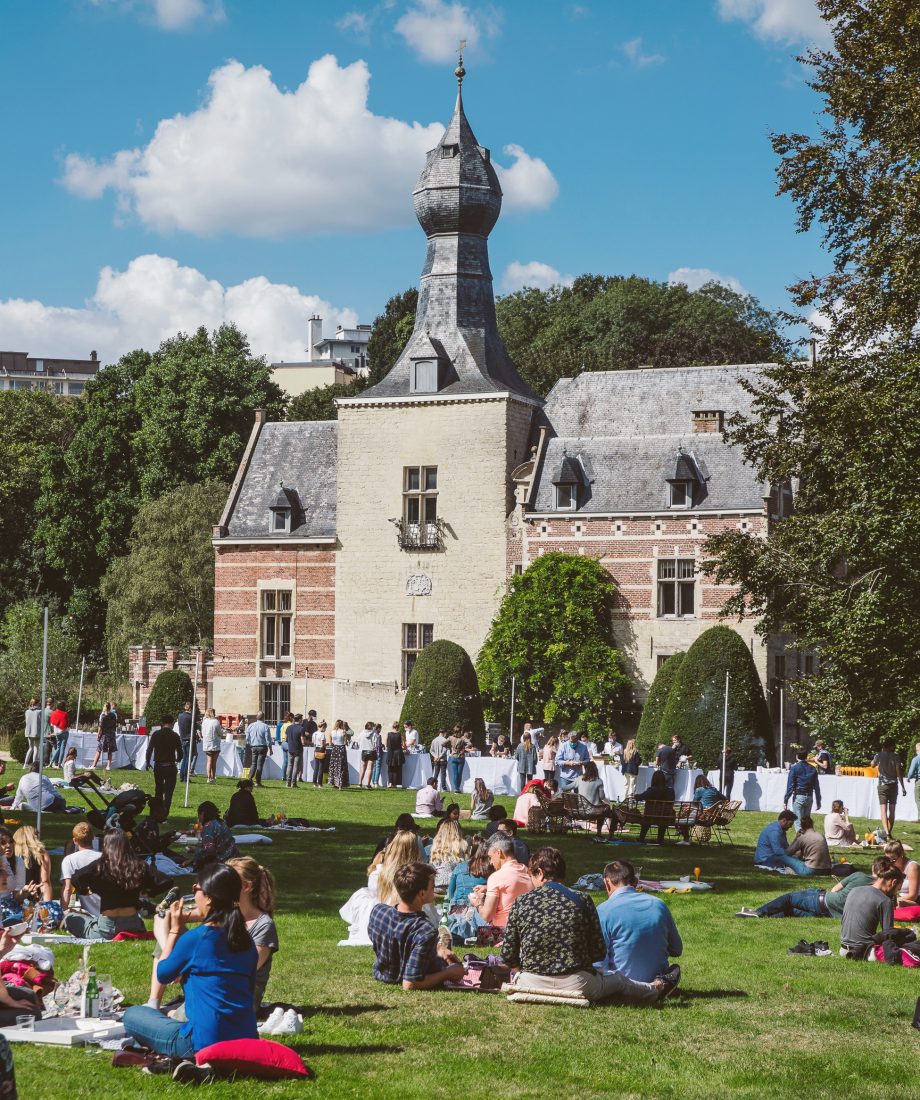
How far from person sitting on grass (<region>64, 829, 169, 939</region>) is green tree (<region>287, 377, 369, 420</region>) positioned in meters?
54.8

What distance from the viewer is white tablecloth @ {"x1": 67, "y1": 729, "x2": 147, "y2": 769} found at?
123ft

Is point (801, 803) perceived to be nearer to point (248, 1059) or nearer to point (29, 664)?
point (248, 1059)

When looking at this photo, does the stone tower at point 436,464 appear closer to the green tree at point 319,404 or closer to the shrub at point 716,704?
the shrub at point 716,704

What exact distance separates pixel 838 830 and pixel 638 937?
12.8 metres

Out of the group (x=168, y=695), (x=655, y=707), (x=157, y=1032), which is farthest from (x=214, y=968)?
(x=168, y=695)

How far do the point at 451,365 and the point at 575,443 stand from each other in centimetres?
437

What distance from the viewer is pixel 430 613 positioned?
44.0 m

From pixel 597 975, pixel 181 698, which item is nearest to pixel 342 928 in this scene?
pixel 597 975

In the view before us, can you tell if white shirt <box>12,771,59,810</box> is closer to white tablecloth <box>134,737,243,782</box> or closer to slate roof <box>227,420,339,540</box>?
white tablecloth <box>134,737,243,782</box>

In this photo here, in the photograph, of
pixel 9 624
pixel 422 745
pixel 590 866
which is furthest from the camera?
pixel 9 624

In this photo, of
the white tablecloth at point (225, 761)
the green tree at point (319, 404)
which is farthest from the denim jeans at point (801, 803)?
the green tree at point (319, 404)

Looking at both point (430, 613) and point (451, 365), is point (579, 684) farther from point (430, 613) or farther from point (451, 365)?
point (451, 365)

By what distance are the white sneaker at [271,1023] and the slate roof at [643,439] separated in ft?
96.3

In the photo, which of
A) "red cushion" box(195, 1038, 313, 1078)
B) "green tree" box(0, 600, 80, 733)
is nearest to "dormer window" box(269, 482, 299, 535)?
"green tree" box(0, 600, 80, 733)
